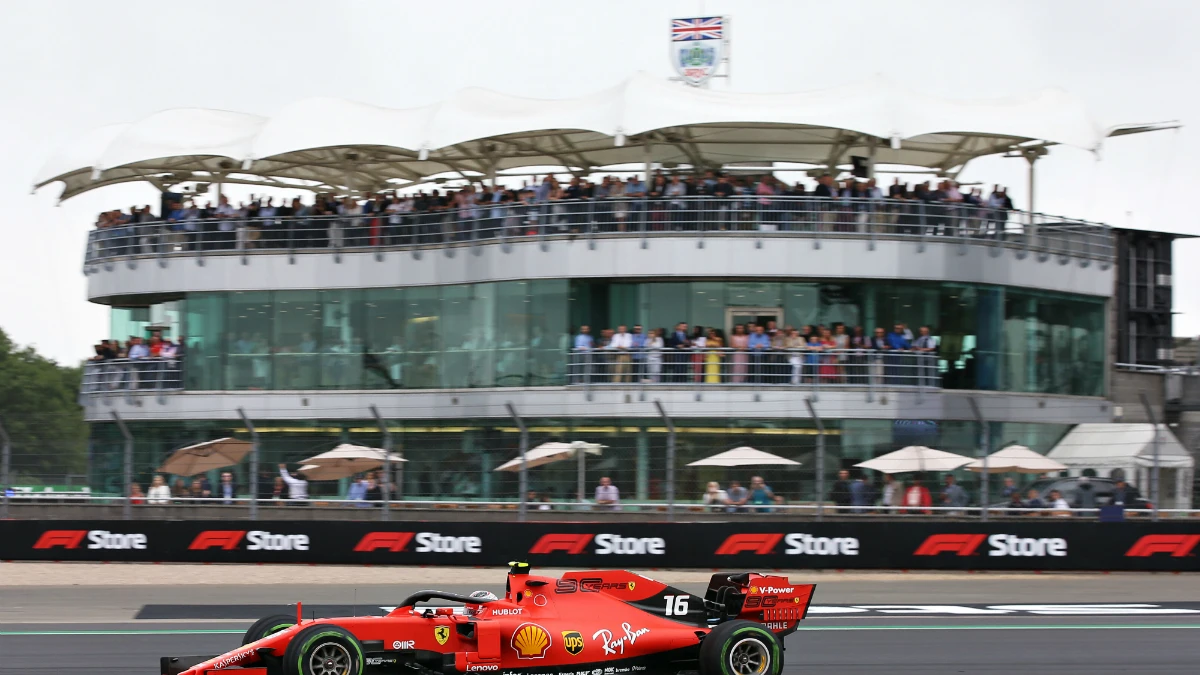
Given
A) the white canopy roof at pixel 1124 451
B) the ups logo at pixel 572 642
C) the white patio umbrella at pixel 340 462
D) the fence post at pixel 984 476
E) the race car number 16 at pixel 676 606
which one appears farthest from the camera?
the white patio umbrella at pixel 340 462

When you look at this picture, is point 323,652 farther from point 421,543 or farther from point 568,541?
point 421,543

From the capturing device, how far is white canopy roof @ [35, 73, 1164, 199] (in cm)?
2889

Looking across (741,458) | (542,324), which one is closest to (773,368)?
(542,324)

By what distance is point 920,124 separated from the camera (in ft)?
94.2

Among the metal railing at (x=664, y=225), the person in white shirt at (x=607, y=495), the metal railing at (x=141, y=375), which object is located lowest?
the person in white shirt at (x=607, y=495)

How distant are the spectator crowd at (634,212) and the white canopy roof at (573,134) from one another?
1.10 metres

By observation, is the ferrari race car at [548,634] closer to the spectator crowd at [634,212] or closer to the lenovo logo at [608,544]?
the lenovo logo at [608,544]

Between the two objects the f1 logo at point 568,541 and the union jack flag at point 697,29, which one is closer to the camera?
the f1 logo at point 568,541

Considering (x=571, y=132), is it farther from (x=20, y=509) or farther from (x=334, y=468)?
(x=20, y=509)

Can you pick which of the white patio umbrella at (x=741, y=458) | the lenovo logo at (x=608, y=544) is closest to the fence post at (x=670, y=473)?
the white patio umbrella at (x=741, y=458)

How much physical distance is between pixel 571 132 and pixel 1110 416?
12.6 m

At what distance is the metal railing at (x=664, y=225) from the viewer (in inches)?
1123

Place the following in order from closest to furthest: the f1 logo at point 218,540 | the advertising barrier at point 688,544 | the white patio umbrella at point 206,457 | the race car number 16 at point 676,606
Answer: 1. the race car number 16 at point 676,606
2. the advertising barrier at point 688,544
3. the f1 logo at point 218,540
4. the white patio umbrella at point 206,457

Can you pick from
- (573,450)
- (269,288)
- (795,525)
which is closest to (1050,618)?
(795,525)
